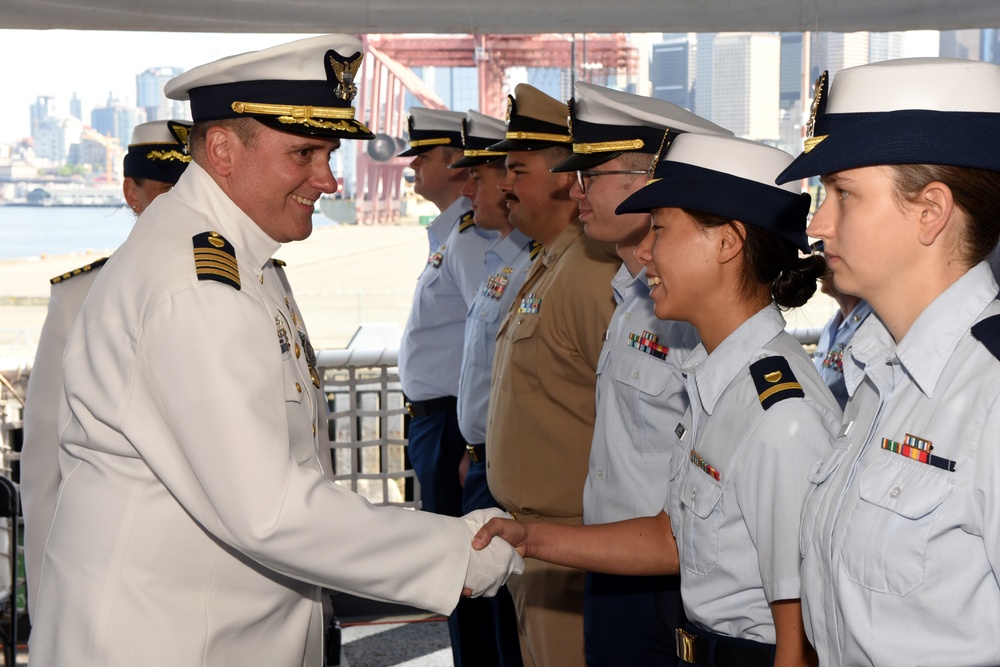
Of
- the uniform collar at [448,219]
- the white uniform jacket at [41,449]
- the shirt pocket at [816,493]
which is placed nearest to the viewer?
the shirt pocket at [816,493]

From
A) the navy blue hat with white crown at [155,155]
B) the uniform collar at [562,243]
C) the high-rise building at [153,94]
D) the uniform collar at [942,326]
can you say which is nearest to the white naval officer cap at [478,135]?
the uniform collar at [562,243]

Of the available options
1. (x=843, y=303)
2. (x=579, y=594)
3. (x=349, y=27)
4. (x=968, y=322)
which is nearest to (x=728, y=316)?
(x=968, y=322)

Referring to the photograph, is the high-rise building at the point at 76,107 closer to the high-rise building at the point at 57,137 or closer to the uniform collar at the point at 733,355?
the high-rise building at the point at 57,137

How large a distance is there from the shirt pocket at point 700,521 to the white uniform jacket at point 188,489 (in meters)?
0.43

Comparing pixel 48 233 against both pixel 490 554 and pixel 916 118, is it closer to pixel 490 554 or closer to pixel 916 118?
pixel 490 554

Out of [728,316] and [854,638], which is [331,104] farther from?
[854,638]

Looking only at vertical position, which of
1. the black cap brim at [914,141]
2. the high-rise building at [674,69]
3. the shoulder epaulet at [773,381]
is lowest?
the shoulder epaulet at [773,381]

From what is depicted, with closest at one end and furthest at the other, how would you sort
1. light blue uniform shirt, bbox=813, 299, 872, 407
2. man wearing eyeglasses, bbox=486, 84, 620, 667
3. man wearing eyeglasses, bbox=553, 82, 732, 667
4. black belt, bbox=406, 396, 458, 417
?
man wearing eyeglasses, bbox=553, 82, 732, 667 → man wearing eyeglasses, bbox=486, 84, 620, 667 → light blue uniform shirt, bbox=813, 299, 872, 407 → black belt, bbox=406, 396, 458, 417

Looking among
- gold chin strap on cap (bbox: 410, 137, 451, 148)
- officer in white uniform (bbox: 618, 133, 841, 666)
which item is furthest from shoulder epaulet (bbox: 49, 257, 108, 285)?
gold chin strap on cap (bbox: 410, 137, 451, 148)

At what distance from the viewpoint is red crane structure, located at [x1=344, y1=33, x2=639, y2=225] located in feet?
20.8

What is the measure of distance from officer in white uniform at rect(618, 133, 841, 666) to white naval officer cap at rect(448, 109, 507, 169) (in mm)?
2178

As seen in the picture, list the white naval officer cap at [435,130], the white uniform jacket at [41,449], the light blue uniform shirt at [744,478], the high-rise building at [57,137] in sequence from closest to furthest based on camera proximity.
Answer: the light blue uniform shirt at [744,478] < the white uniform jacket at [41,449] < the white naval officer cap at [435,130] < the high-rise building at [57,137]

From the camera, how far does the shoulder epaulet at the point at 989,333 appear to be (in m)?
1.11

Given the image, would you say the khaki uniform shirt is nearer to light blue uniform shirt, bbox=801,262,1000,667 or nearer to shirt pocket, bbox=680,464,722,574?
shirt pocket, bbox=680,464,722,574
